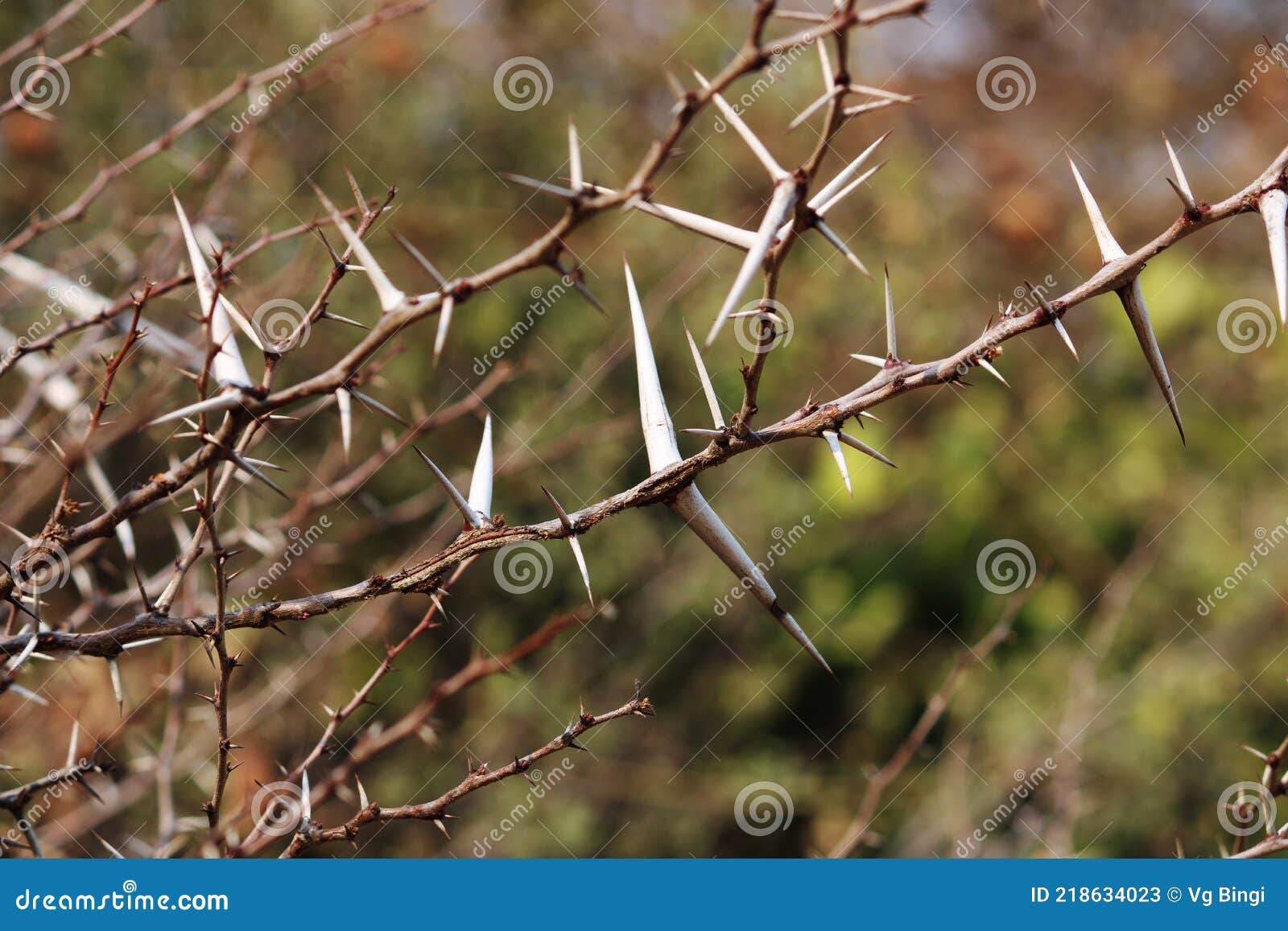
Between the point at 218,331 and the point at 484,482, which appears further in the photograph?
the point at 484,482

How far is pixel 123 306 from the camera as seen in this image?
1782 millimetres

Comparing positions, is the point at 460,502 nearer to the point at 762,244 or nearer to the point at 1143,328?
the point at 762,244

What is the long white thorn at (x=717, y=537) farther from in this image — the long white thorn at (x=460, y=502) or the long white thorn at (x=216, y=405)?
the long white thorn at (x=216, y=405)

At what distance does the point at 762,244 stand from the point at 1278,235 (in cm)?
60

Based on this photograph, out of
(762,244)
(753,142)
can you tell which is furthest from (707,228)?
(762,244)

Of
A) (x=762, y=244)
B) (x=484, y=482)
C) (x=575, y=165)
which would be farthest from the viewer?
(x=484, y=482)

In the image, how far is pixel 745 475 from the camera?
645cm

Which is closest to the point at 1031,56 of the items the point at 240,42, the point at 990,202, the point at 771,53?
the point at 990,202

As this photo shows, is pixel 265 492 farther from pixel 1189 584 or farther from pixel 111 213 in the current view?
pixel 1189 584

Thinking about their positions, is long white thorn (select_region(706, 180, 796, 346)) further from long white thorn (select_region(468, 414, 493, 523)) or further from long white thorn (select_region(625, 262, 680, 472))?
long white thorn (select_region(468, 414, 493, 523))

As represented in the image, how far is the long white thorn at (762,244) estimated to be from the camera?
885 mm

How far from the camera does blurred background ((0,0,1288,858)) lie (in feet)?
17.7

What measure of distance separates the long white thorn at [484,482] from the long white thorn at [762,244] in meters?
0.51

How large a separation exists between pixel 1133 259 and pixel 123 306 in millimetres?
1544
